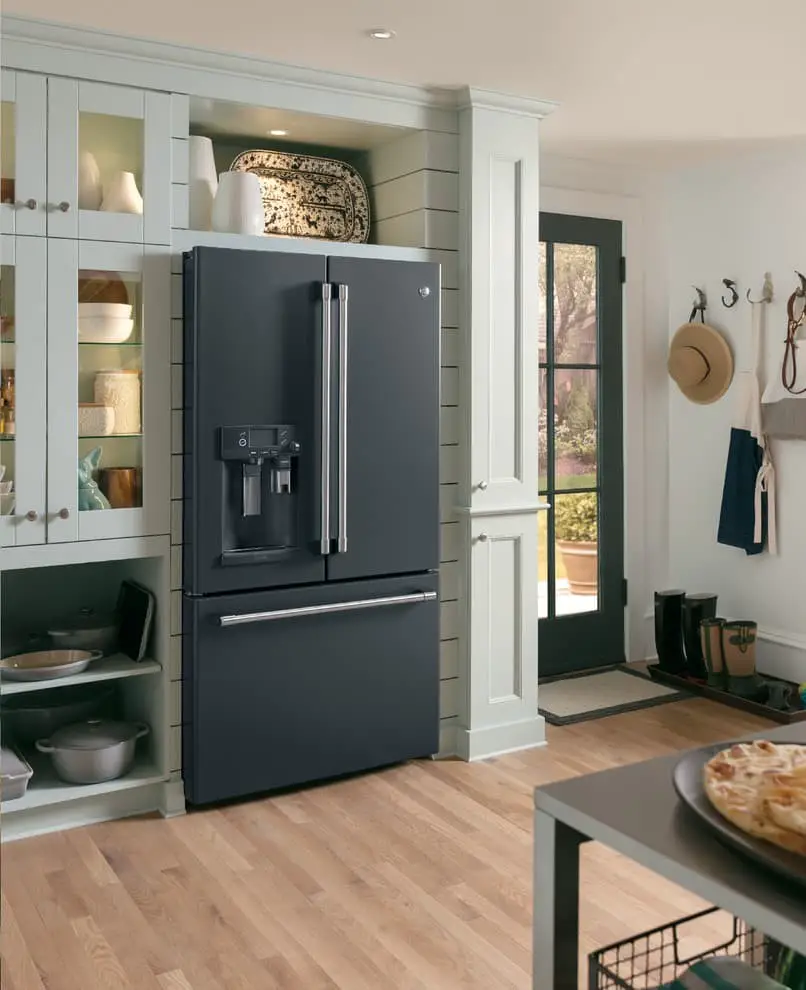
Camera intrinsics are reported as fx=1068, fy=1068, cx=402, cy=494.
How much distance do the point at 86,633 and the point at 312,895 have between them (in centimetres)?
118

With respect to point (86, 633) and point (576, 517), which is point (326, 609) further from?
point (576, 517)

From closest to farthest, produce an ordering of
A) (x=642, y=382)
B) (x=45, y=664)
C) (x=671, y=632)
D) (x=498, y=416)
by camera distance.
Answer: (x=45, y=664) → (x=498, y=416) → (x=671, y=632) → (x=642, y=382)

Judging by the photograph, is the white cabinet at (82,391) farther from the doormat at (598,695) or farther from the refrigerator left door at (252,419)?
the doormat at (598,695)

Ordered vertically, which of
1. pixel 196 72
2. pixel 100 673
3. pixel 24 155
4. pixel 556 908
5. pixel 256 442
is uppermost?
pixel 196 72

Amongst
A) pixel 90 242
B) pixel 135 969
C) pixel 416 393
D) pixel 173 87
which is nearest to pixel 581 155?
pixel 416 393

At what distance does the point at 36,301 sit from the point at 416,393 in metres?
1.26

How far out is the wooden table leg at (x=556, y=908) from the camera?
130 cm

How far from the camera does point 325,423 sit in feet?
11.2

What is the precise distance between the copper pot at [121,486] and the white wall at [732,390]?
2.88 metres

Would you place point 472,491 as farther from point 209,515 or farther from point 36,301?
point 36,301

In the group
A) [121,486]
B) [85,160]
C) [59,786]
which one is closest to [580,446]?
[121,486]

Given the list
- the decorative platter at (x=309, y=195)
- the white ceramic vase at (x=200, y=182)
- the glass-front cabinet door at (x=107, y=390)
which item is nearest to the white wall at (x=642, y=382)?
the decorative platter at (x=309, y=195)

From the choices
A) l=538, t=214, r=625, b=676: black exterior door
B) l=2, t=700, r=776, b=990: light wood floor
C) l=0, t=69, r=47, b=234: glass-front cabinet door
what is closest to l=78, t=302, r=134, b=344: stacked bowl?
l=0, t=69, r=47, b=234: glass-front cabinet door

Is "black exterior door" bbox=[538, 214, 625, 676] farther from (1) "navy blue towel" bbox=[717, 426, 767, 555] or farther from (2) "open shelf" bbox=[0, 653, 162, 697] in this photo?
(2) "open shelf" bbox=[0, 653, 162, 697]
